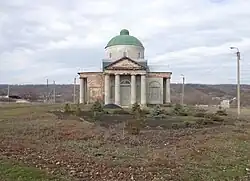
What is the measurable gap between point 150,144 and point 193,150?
12.9 feet

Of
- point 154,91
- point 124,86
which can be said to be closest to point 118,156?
point 124,86

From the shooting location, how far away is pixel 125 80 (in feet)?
263

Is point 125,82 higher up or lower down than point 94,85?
higher up

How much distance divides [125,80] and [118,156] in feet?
199

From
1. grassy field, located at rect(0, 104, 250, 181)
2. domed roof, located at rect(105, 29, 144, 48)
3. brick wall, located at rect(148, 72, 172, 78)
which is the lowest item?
grassy field, located at rect(0, 104, 250, 181)

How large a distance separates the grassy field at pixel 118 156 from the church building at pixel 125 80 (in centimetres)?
4612

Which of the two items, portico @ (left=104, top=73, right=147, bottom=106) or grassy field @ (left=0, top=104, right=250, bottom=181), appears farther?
portico @ (left=104, top=73, right=147, bottom=106)

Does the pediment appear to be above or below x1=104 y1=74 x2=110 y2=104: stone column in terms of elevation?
above

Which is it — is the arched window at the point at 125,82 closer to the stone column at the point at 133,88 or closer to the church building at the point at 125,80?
the church building at the point at 125,80

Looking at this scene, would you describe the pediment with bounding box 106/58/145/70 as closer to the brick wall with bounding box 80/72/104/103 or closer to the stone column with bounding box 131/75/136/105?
the stone column with bounding box 131/75/136/105

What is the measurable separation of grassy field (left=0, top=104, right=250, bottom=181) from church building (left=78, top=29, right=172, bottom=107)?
Answer: 46122 mm

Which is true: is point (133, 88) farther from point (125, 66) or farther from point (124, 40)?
point (124, 40)

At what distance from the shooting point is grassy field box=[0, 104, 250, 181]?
49.4 ft

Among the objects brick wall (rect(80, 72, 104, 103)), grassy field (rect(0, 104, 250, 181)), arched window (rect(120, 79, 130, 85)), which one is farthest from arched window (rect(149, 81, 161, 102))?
grassy field (rect(0, 104, 250, 181))
